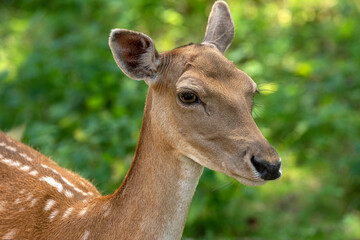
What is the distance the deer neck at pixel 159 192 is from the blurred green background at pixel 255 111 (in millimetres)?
1782

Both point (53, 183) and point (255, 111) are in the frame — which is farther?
point (255, 111)

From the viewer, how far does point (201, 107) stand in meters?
3.14

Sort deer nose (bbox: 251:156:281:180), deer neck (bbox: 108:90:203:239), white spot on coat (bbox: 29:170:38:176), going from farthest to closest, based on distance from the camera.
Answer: white spot on coat (bbox: 29:170:38:176) → deer neck (bbox: 108:90:203:239) → deer nose (bbox: 251:156:281:180)

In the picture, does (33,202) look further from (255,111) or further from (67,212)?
(255,111)

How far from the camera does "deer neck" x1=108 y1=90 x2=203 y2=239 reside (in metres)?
3.20

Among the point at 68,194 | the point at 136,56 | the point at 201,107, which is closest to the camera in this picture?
the point at 201,107

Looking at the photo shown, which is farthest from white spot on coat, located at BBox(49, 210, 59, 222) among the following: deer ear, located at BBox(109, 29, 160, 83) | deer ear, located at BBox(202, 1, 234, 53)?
deer ear, located at BBox(202, 1, 234, 53)

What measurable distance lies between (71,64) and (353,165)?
3.46 m

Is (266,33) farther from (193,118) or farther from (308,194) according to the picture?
(193,118)

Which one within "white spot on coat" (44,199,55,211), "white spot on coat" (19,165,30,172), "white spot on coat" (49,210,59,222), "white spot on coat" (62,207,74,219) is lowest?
"white spot on coat" (62,207,74,219)

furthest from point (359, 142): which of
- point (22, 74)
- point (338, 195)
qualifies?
point (22, 74)

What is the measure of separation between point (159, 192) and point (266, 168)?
2.20ft

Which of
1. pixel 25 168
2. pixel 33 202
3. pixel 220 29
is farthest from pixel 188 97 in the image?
pixel 25 168

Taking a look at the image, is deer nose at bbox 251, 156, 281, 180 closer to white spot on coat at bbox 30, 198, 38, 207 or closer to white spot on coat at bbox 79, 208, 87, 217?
white spot on coat at bbox 79, 208, 87, 217
